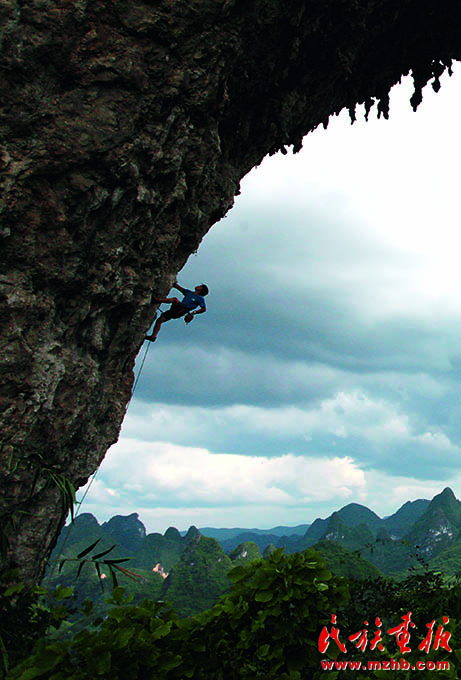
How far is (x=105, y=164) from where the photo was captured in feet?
23.4

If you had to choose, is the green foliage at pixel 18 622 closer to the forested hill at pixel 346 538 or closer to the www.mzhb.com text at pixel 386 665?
the www.mzhb.com text at pixel 386 665

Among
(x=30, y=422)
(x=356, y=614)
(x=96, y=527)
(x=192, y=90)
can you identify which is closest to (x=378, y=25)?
(x=192, y=90)

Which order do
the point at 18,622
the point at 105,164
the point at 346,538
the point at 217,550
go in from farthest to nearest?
the point at 346,538
the point at 217,550
the point at 105,164
the point at 18,622

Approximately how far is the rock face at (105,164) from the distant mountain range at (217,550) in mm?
28611

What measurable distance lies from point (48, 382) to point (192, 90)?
5.83 metres

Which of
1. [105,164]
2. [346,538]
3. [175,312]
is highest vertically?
[105,164]

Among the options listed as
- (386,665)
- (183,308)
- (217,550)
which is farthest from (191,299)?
(217,550)

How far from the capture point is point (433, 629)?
189 inches

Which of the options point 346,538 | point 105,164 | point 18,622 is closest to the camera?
point 18,622

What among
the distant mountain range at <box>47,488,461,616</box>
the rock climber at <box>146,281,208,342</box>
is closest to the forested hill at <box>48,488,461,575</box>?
the distant mountain range at <box>47,488,461,616</box>

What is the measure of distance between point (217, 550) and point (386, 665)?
8800 cm

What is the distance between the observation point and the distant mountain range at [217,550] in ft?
220

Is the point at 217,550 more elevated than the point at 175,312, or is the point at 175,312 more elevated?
the point at 175,312

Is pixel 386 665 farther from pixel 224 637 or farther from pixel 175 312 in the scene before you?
pixel 175 312
